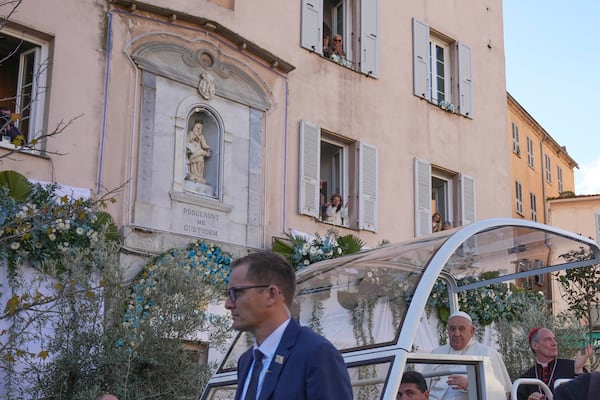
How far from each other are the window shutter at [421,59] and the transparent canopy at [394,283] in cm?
1017

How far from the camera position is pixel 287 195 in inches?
598

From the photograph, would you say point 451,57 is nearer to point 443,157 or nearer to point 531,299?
point 443,157

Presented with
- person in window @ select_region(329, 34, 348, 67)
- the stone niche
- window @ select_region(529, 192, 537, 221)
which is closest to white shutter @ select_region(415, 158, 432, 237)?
person in window @ select_region(329, 34, 348, 67)

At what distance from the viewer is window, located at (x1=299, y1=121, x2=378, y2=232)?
1570cm

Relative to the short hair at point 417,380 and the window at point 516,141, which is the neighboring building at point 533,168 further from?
the short hair at point 417,380

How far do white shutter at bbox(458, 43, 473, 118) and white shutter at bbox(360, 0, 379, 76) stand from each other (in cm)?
283

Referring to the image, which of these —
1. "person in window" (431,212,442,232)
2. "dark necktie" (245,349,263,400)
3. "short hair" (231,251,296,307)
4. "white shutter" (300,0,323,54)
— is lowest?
"dark necktie" (245,349,263,400)

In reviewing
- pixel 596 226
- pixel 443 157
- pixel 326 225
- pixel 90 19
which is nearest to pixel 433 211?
pixel 443 157

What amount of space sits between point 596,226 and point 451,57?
14.7 metres

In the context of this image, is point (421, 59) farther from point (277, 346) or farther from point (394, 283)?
point (277, 346)

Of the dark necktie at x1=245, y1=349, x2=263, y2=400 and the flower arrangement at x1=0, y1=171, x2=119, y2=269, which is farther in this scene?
the flower arrangement at x1=0, y1=171, x2=119, y2=269

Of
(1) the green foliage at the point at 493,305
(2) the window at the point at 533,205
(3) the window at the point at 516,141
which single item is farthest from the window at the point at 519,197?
(1) the green foliage at the point at 493,305

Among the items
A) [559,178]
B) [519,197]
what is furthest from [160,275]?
[559,178]

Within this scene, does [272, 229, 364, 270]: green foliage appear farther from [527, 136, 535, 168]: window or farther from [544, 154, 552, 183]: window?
[544, 154, 552, 183]: window
